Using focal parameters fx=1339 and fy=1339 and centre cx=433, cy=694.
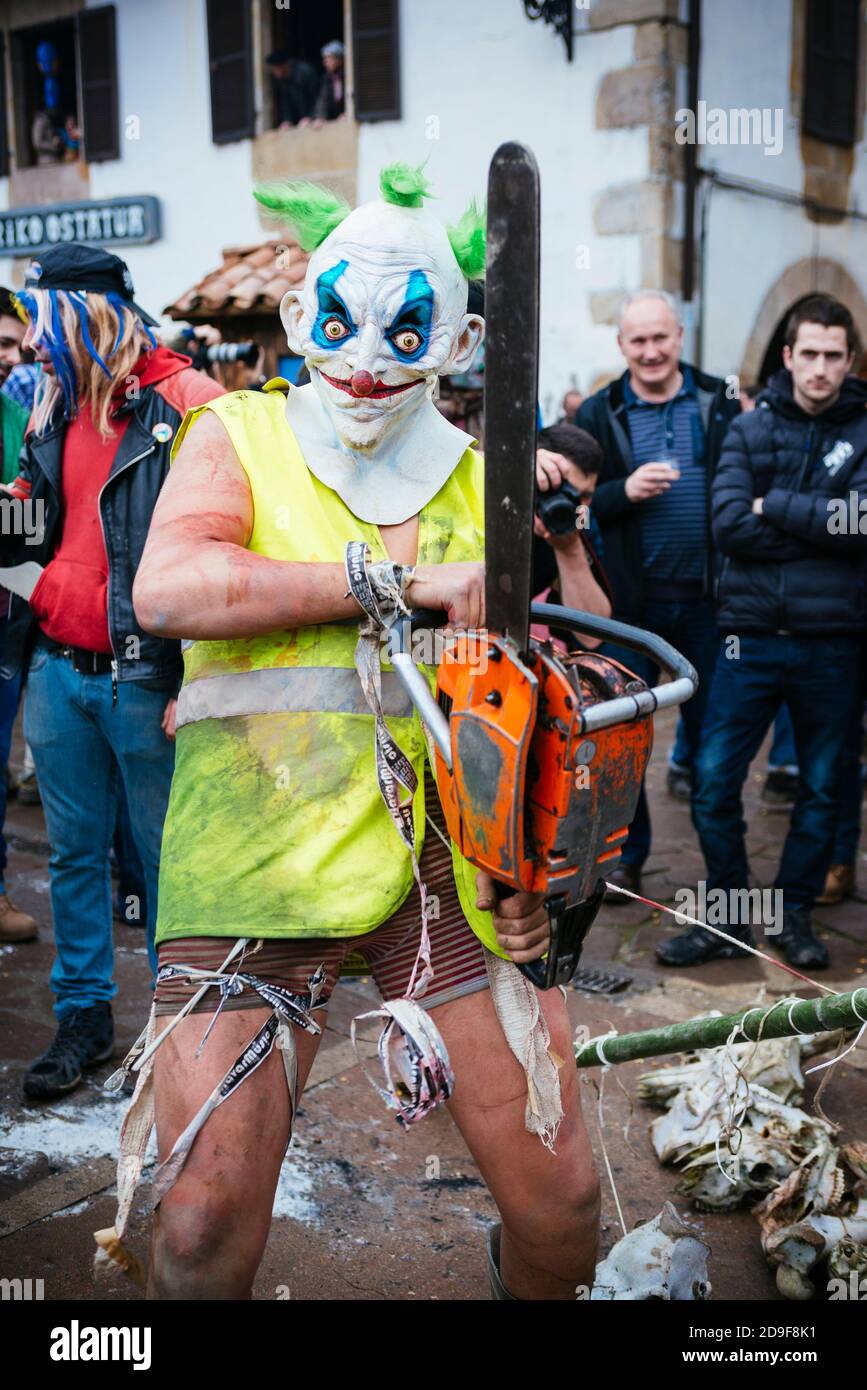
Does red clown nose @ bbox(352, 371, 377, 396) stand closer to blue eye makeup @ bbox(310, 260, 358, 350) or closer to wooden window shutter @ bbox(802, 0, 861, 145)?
blue eye makeup @ bbox(310, 260, 358, 350)

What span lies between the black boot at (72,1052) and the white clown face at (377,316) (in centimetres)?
200

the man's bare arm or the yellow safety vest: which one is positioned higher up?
the man's bare arm

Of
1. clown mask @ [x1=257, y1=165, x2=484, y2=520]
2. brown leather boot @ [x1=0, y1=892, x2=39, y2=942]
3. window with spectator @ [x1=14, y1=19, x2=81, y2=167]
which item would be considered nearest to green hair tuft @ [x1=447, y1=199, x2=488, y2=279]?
clown mask @ [x1=257, y1=165, x2=484, y2=520]

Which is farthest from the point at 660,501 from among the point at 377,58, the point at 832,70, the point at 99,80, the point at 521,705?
the point at 99,80

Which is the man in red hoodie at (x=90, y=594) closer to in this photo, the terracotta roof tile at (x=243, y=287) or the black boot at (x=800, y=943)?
the black boot at (x=800, y=943)

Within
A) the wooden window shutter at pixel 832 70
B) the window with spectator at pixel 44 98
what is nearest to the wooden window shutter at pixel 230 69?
the window with spectator at pixel 44 98

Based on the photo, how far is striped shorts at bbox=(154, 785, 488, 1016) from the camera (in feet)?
6.14

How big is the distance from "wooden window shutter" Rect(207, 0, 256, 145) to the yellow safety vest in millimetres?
10460

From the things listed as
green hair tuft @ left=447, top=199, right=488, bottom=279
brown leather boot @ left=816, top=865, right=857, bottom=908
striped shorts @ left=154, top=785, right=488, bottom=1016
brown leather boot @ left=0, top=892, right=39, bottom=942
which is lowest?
brown leather boot @ left=816, top=865, right=857, bottom=908

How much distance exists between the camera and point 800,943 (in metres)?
4.32

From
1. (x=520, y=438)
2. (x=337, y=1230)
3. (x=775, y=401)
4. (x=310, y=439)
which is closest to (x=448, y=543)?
(x=310, y=439)

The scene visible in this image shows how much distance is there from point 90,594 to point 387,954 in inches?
62.5

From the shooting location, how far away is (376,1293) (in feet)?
8.53
